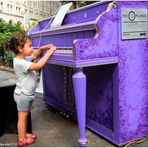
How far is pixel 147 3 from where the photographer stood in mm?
3025

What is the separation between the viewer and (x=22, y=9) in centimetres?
3884

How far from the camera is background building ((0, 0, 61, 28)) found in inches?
1386

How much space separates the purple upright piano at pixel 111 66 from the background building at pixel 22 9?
3069cm

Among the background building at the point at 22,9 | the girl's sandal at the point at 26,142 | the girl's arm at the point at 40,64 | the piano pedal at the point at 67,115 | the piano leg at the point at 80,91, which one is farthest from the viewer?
the background building at the point at 22,9

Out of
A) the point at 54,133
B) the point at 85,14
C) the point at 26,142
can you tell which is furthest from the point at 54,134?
the point at 85,14

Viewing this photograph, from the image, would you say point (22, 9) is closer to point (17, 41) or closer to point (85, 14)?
point (85, 14)

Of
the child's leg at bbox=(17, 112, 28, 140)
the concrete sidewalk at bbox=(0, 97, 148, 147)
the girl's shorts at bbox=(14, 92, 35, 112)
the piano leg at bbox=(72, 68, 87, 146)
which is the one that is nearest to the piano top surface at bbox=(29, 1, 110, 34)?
the piano leg at bbox=(72, 68, 87, 146)

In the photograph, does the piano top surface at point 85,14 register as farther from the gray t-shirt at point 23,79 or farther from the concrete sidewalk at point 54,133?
the concrete sidewalk at point 54,133

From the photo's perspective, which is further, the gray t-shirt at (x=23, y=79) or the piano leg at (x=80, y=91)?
the gray t-shirt at (x=23, y=79)

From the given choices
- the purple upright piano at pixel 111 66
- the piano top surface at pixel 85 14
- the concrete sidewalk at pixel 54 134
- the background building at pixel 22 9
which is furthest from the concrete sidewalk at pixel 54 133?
the background building at pixel 22 9

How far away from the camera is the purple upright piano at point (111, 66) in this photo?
273cm

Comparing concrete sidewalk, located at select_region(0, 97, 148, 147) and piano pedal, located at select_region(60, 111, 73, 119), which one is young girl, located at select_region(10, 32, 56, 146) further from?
piano pedal, located at select_region(60, 111, 73, 119)

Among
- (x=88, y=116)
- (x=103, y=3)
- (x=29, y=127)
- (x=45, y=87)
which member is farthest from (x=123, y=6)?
(x=45, y=87)

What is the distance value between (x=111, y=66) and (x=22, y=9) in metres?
37.6
